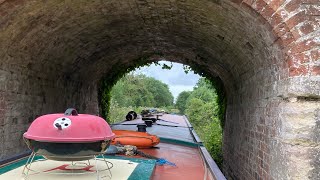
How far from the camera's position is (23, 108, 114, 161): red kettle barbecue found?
2.53 m

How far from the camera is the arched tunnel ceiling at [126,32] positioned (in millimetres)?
4703

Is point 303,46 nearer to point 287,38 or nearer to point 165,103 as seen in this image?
point 287,38

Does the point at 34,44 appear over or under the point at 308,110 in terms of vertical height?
over

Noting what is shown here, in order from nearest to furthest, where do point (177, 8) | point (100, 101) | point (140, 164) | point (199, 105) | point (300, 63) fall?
point (140, 164), point (300, 63), point (177, 8), point (100, 101), point (199, 105)

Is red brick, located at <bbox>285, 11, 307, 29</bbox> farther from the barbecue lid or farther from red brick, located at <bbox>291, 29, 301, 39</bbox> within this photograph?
the barbecue lid

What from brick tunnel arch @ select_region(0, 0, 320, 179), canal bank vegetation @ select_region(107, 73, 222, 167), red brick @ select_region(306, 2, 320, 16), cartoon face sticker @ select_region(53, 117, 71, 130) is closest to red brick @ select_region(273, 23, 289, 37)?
brick tunnel arch @ select_region(0, 0, 320, 179)

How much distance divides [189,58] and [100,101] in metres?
3.66

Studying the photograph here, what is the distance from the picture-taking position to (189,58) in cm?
992

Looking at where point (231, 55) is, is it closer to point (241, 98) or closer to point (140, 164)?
point (241, 98)

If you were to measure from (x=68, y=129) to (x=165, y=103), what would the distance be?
5669 centimetres

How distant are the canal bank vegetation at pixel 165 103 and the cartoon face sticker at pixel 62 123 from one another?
29.3ft

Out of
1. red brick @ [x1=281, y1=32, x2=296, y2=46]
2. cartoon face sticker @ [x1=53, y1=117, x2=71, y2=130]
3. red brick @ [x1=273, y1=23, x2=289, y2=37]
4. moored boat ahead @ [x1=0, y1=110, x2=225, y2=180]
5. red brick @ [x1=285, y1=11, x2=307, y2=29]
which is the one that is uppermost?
red brick @ [x1=285, y1=11, x2=307, y2=29]

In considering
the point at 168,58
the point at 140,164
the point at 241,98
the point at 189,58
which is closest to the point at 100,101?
the point at 168,58

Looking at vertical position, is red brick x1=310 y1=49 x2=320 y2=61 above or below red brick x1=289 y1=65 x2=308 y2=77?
above
